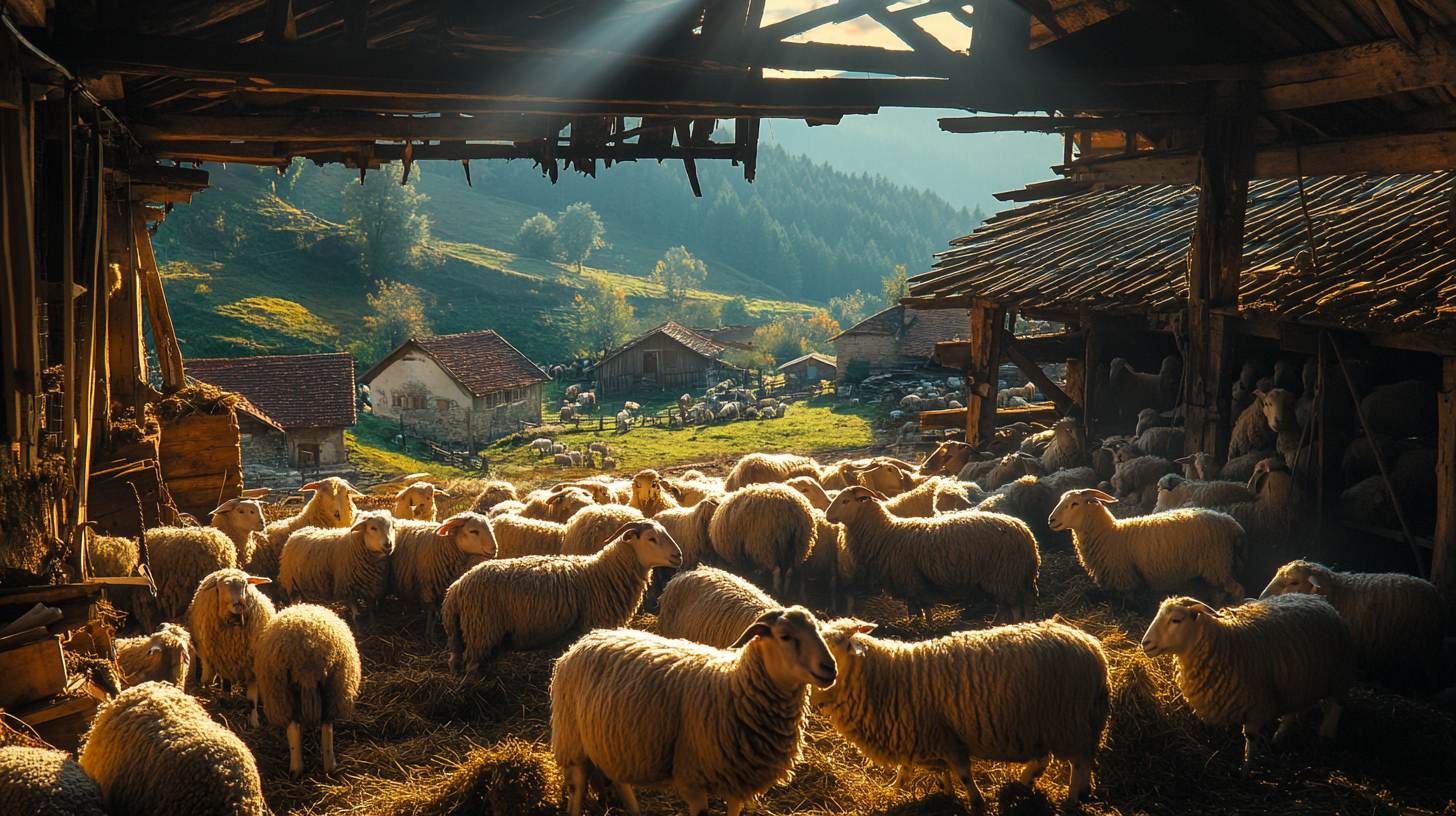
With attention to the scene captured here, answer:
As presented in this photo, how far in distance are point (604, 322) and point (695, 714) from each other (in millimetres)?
74118

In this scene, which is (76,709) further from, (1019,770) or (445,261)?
(445,261)

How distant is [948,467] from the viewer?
1308cm

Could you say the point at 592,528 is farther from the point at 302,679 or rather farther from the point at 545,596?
the point at 302,679

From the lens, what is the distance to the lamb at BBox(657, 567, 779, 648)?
18.4 feet

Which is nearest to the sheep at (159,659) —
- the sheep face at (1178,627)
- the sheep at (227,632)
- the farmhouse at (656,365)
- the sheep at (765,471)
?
the sheep at (227,632)

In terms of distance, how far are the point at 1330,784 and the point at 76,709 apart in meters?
6.42

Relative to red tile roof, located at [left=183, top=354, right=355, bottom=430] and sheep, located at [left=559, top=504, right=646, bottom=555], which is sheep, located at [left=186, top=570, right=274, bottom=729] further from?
→ red tile roof, located at [left=183, top=354, right=355, bottom=430]

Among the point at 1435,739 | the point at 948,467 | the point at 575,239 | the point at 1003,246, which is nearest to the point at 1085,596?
the point at 1435,739

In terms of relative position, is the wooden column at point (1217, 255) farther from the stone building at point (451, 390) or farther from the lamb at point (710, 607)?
the stone building at point (451, 390)

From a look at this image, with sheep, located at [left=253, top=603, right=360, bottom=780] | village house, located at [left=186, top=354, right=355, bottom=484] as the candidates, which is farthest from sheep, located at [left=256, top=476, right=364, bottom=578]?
village house, located at [left=186, top=354, right=355, bottom=484]

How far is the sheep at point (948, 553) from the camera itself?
7156 mm

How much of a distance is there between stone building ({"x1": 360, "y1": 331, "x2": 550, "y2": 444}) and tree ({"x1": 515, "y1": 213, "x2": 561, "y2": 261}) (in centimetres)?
6131

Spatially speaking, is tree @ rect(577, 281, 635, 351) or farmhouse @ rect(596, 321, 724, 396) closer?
farmhouse @ rect(596, 321, 724, 396)

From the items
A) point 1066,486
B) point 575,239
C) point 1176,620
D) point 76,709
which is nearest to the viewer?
point 76,709
